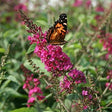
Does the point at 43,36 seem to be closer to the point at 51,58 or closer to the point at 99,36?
the point at 51,58

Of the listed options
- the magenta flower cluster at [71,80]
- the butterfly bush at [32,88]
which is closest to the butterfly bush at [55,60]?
the magenta flower cluster at [71,80]

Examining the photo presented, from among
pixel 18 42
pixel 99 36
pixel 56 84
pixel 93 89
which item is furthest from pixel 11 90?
pixel 18 42

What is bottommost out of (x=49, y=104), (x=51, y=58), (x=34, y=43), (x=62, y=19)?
(x=49, y=104)

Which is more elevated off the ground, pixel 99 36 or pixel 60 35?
pixel 99 36

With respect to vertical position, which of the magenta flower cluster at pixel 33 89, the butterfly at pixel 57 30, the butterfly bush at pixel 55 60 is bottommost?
the magenta flower cluster at pixel 33 89

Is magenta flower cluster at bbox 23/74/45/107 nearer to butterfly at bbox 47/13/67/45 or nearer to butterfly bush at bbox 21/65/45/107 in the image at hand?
butterfly bush at bbox 21/65/45/107

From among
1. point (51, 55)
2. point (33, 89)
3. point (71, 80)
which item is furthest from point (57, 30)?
point (33, 89)

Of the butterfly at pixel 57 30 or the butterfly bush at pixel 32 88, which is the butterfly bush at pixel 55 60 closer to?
the butterfly at pixel 57 30

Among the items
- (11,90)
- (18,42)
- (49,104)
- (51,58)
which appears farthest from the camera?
(18,42)
